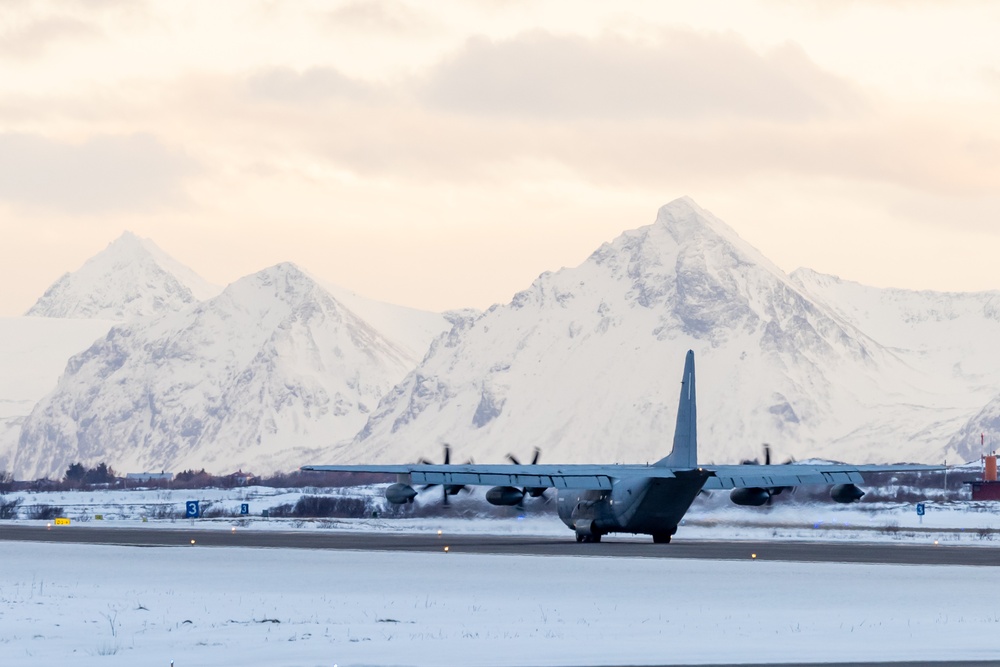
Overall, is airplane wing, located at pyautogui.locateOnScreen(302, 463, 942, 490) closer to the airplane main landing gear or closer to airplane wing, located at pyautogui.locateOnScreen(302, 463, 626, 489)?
Answer: airplane wing, located at pyautogui.locateOnScreen(302, 463, 626, 489)

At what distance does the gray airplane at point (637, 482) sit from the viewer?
67438 mm

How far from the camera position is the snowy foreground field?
32.1 m

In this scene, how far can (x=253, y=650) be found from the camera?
106 feet

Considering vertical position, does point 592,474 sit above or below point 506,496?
above

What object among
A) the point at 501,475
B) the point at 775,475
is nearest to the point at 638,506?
the point at 501,475

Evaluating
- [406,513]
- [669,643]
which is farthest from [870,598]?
[406,513]

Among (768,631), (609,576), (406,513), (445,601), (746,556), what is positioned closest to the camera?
(768,631)

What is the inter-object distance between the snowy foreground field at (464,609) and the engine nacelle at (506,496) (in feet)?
24.9

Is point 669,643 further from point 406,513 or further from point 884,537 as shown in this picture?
point 406,513

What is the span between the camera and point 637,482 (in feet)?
227

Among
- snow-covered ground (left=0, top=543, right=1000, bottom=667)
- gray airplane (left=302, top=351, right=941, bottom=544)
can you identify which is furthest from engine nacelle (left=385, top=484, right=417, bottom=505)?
snow-covered ground (left=0, top=543, right=1000, bottom=667)

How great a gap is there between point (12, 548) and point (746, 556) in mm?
28205

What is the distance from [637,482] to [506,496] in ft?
17.8

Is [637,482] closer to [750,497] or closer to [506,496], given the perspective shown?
[506,496]
